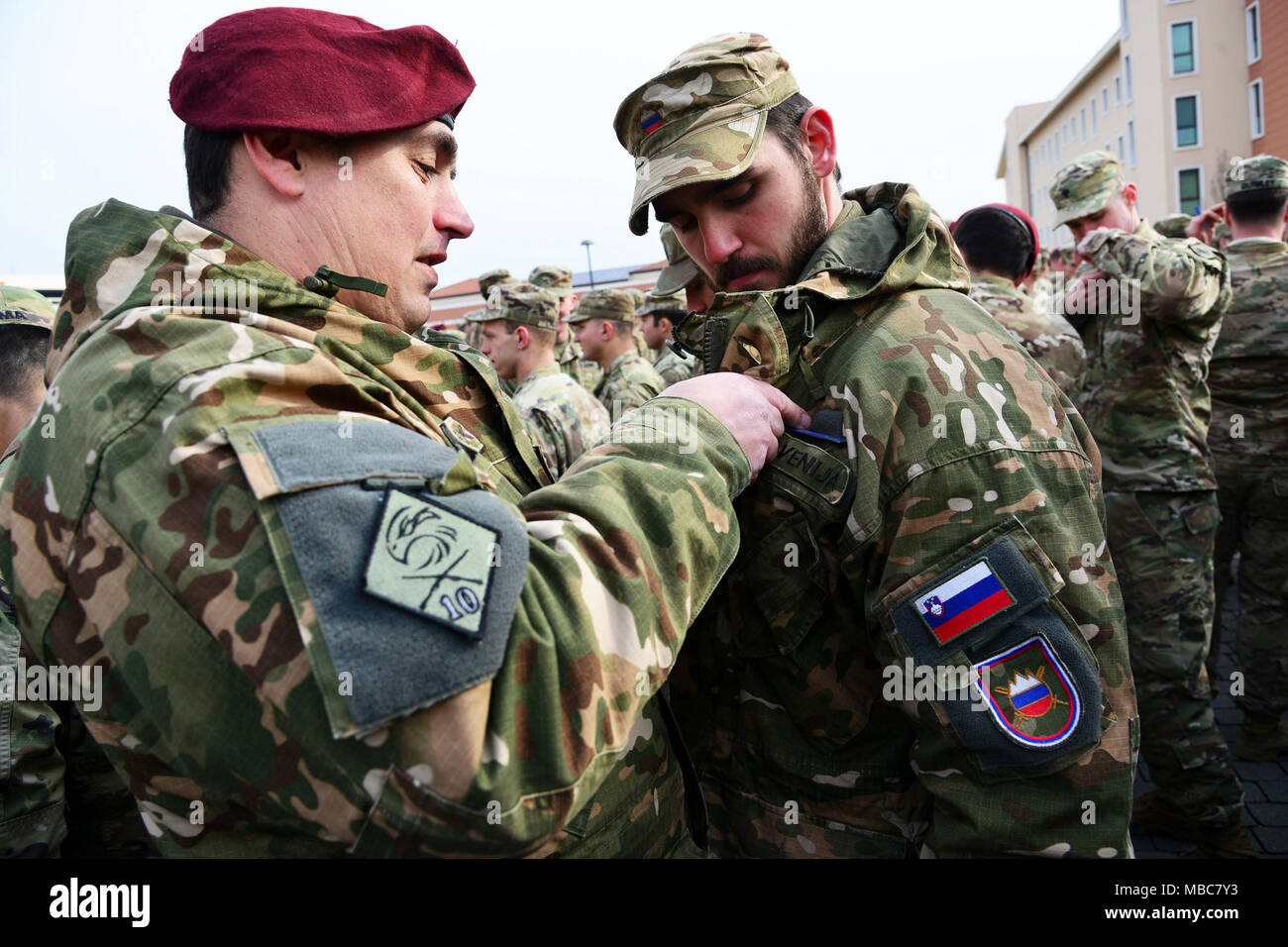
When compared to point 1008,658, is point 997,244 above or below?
above

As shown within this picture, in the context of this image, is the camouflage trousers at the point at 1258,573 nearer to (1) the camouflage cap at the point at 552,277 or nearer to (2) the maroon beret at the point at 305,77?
(2) the maroon beret at the point at 305,77

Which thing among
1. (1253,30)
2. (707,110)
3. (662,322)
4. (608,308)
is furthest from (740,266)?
(1253,30)

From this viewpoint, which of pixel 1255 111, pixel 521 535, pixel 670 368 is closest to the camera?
pixel 521 535

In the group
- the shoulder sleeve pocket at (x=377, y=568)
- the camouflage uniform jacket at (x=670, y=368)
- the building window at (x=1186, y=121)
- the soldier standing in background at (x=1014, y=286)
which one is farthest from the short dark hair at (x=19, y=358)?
the building window at (x=1186, y=121)

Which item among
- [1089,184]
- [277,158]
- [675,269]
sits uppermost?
[1089,184]

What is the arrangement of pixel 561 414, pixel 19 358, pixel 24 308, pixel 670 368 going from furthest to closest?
pixel 670 368 < pixel 561 414 < pixel 24 308 < pixel 19 358

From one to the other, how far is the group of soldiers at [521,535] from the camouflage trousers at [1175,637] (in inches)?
98.6

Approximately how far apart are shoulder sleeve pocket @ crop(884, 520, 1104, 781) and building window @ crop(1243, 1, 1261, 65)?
42.0 metres

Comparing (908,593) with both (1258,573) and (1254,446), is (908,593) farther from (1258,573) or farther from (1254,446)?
(1254,446)

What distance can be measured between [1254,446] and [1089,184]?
188cm

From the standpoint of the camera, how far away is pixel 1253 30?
33.5 metres

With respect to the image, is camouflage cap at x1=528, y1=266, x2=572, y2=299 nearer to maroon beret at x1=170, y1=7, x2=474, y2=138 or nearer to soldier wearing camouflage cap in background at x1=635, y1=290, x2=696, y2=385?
soldier wearing camouflage cap in background at x1=635, y1=290, x2=696, y2=385

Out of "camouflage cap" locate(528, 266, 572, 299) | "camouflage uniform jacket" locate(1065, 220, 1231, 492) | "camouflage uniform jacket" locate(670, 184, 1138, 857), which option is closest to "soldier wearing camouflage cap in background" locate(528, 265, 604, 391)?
"camouflage cap" locate(528, 266, 572, 299)

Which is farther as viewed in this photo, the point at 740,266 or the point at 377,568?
the point at 740,266
